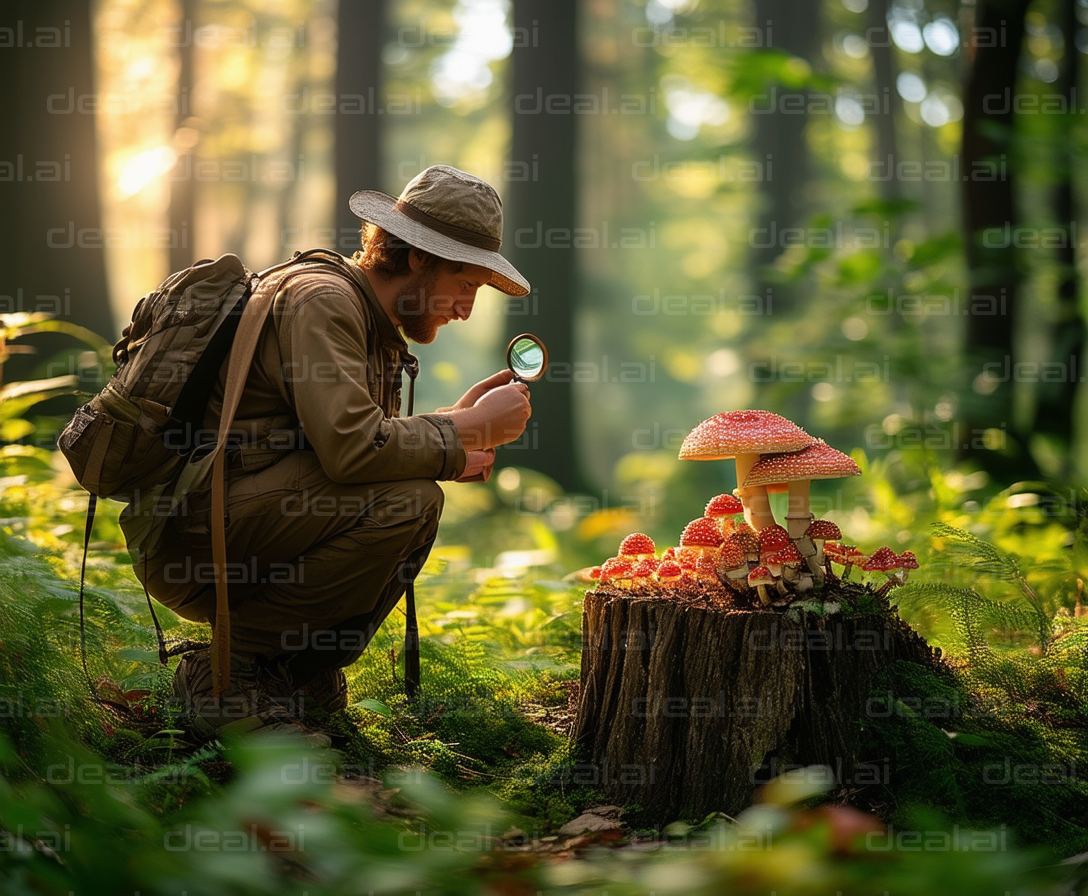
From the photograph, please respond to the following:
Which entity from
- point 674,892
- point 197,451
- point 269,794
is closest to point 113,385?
point 197,451

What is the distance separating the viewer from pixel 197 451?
3.56 metres

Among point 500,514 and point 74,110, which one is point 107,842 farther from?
point 500,514

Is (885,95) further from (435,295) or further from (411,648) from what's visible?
(411,648)

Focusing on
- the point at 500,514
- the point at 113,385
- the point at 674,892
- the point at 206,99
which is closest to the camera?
the point at 674,892

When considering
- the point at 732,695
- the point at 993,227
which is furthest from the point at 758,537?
the point at 993,227

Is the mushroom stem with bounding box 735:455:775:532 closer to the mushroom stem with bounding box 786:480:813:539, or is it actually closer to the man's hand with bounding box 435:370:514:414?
the mushroom stem with bounding box 786:480:813:539

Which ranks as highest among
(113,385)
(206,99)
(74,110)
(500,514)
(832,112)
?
(206,99)

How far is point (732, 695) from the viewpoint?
3.33 meters

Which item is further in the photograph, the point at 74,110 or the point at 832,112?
the point at 832,112

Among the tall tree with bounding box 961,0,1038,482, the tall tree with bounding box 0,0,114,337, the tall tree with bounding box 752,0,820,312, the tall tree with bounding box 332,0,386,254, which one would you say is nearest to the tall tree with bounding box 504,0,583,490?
the tall tree with bounding box 332,0,386,254

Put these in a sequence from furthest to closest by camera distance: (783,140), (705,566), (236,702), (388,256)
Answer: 1. (783,140)
2. (388,256)
3. (705,566)
4. (236,702)

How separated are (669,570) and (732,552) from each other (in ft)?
1.10

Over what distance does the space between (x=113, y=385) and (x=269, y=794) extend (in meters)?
2.71

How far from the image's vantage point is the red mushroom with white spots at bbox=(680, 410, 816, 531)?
3.30 meters
